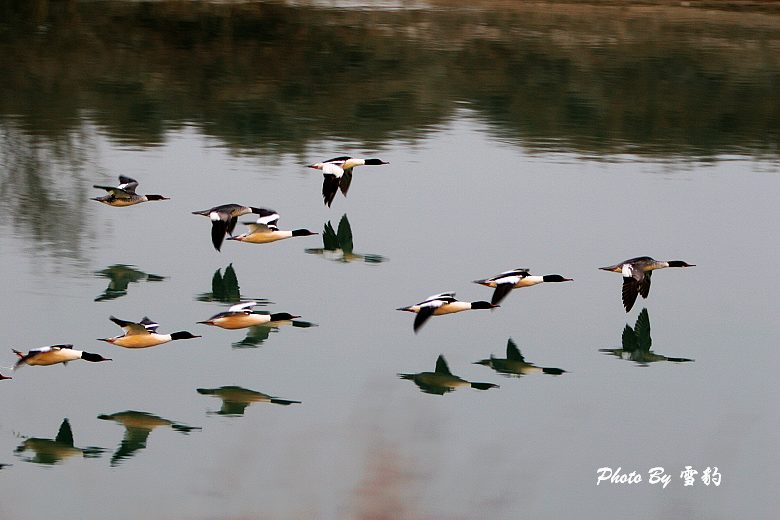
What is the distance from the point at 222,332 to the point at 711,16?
95.6 feet

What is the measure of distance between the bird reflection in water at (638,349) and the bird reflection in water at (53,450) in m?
5.91

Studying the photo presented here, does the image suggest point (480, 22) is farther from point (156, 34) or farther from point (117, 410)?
point (117, 410)

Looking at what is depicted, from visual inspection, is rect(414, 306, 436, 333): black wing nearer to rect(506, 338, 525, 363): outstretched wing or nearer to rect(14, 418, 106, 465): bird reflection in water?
rect(506, 338, 525, 363): outstretched wing

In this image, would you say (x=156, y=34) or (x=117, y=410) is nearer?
(x=117, y=410)

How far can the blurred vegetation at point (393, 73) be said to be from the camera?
1087 inches

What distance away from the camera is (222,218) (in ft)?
61.7

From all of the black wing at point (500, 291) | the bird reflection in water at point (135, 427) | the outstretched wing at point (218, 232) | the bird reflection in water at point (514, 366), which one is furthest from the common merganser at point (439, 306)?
the bird reflection in water at point (135, 427)

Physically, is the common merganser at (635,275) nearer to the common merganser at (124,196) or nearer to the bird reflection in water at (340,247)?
the bird reflection in water at (340,247)

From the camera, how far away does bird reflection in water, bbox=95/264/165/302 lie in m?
17.4

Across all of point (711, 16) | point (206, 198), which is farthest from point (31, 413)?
point (711, 16)

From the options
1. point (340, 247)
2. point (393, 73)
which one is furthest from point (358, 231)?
point (393, 73)

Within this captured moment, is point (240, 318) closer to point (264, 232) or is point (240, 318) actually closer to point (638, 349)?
point (264, 232)

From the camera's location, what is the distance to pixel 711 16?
42.3m

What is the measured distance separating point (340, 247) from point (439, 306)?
13.4 feet
